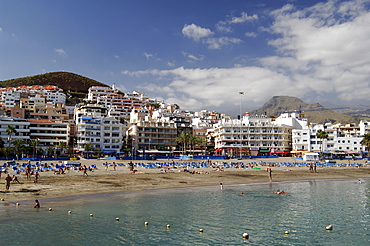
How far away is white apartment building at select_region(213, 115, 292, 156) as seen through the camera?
102750 mm

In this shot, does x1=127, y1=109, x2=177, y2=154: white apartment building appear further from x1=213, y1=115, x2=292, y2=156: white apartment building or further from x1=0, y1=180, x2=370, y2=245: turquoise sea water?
x1=0, y1=180, x2=370, y2=245: turquoise sea water

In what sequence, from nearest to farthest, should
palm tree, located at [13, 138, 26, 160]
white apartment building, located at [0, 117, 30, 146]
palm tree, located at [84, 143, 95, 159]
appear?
palm tree, located at [13, 138, 26, 160], white apartment building, located at [0, 117, 30, 146], palm tree, located at [84, 143, 95, 159]

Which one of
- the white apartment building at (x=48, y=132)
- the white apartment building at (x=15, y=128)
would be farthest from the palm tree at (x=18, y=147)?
the white apartment building at (x=48, y=132)

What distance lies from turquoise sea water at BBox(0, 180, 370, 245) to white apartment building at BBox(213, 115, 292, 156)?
7168 cm

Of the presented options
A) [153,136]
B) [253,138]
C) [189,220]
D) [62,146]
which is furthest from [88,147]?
[189,220]

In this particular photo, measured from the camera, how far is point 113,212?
23.1 meters

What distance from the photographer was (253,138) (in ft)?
344

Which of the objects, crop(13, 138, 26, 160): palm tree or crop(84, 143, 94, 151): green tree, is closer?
crop(13, 138, 26, 160): palm tree

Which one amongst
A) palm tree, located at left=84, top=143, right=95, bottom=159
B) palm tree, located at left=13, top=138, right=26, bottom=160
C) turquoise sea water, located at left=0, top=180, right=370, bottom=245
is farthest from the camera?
palm tree, located at left=84, top=143, right=95, bottom=159

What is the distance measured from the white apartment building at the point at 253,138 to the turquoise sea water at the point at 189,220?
71.7 m

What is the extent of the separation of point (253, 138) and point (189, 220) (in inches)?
3408

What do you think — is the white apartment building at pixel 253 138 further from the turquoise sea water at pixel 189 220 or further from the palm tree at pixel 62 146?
the turquoise sea water at pixel 189 220

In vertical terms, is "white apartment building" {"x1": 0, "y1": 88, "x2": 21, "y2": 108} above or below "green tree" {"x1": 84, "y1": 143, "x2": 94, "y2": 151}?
above

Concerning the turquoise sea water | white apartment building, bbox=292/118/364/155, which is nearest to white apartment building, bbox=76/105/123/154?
white apartment building, bbox=292/118/364/155
